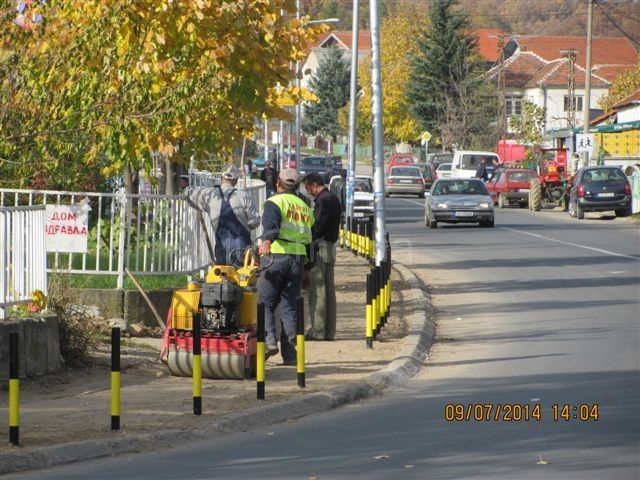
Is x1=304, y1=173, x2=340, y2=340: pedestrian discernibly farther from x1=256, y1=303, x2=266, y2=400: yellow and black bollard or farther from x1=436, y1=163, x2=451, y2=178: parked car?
x1=436, y1=163, x2=451, y2=178: parked car

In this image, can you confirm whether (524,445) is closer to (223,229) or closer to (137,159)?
(223,229)

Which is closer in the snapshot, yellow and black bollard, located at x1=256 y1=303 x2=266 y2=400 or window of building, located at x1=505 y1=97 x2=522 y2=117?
yellow and black bollard, located at x1=256 y1=303 x2=266 y2=400

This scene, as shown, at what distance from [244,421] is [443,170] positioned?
67243 millimetres

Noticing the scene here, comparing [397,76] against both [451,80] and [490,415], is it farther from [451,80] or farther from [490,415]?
[490,415]

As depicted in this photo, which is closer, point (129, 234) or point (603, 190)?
point (129, 234)

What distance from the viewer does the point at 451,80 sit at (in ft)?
321

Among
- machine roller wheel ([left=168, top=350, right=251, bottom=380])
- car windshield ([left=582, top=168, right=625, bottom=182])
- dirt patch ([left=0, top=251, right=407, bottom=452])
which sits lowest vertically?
dirt patch ([left=0, top=251, right=407, bottom=452])

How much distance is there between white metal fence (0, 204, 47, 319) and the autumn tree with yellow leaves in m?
1.62

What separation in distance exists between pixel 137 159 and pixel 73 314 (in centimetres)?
473

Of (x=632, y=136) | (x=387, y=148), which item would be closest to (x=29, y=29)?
(x=632, y=136)

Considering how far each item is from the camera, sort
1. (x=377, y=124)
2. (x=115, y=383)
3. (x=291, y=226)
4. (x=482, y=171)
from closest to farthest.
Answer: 1. (x=115, y=383)
2. (x=291, y=226)
3. (x=377, y=124)
4. (x=482, y=171)

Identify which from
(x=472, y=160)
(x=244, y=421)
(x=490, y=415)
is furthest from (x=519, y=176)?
(x=244, y=421)

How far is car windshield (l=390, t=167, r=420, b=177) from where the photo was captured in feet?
232

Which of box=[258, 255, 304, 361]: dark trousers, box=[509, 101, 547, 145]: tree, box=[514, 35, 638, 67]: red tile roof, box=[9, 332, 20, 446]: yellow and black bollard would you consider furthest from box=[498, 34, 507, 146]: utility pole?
box=[9, 332, 20, 446]: yellow and black bollard
